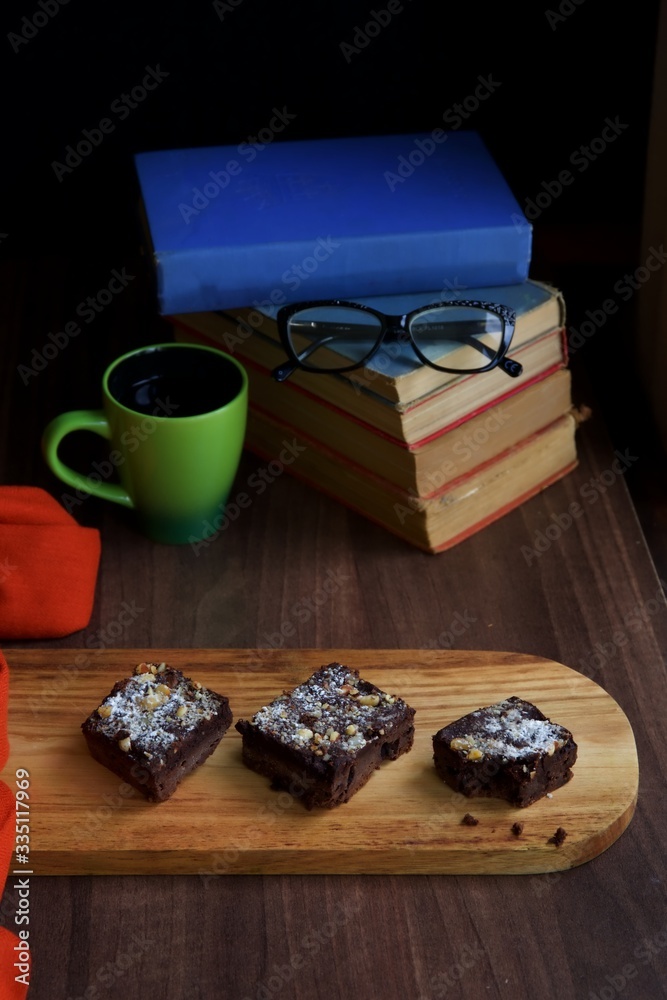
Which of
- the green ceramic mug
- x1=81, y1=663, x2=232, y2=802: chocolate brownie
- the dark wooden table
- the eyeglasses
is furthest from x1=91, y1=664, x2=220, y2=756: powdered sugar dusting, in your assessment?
the eyeglasses

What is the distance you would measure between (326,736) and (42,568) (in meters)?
0.36

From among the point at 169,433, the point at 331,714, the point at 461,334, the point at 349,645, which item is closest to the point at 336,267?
the point at 461,334

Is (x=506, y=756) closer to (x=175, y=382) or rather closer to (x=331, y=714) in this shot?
(x=331, y=714)

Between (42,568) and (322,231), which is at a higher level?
(322,231)

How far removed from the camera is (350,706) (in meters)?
0.99

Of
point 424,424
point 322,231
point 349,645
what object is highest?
point 322,231

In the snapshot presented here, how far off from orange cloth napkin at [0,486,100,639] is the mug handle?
0.03 metres

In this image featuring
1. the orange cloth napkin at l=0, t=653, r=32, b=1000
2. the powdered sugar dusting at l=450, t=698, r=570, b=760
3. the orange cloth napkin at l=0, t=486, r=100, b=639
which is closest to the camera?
the orange cloth napkin at l=0, t=653, r=32, b=1000

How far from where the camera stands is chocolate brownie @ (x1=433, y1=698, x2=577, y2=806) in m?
0.94

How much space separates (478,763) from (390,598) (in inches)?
11.1

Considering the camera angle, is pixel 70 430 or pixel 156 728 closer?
pixel 156 728

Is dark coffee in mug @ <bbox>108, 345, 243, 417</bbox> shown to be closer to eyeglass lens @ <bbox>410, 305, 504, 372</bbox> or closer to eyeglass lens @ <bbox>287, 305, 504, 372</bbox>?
eyeglass lens @ <bbox>287, 305, 504, 372</bbox>

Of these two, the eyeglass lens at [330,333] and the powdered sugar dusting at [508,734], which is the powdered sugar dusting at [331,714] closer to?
the powdered sugar dusting at [508,734]

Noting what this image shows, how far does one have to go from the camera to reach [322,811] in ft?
3.12
